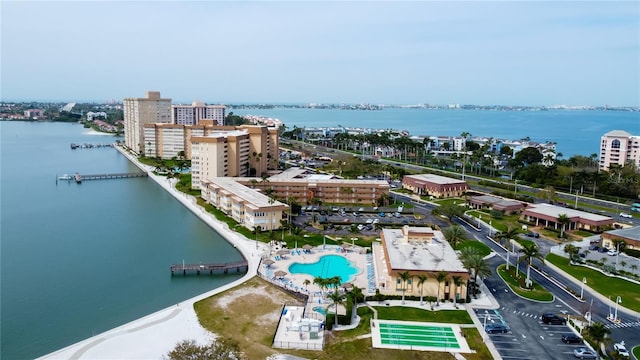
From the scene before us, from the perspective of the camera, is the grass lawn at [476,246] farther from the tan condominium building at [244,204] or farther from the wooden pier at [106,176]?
the wooden pier at [106,176]

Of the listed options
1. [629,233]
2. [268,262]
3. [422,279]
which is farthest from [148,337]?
[629,233]

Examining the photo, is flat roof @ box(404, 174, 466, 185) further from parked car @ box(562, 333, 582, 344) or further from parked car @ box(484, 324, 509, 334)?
parked car @ box(562, 333, 582, 344)

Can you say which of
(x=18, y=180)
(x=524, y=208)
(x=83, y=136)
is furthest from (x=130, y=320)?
(x=83, y=136)

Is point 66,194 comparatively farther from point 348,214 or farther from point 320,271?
point 320,271

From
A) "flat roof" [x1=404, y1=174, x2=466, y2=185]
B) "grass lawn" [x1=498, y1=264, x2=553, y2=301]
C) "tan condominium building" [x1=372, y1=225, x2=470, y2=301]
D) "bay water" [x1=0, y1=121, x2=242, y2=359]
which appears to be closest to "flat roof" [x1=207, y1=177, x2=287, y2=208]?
"bay water" [x1=0, y1=121, x2=242, y2=359]

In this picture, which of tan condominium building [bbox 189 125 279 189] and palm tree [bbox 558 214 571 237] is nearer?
palm tree [bbox 558 214 571 237]

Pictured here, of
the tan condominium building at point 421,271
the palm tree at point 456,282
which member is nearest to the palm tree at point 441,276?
the tan condominium building at point 421,271
